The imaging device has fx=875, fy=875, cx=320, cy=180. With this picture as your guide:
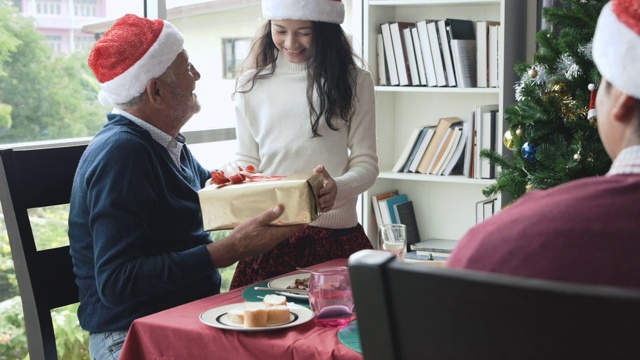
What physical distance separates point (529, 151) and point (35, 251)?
157 cm

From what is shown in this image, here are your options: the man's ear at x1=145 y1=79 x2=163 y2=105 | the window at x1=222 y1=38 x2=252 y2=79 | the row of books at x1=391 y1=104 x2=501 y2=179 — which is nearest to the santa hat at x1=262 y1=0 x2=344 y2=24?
the man's ear at x1=145 y1=79 x2=163 y2=105

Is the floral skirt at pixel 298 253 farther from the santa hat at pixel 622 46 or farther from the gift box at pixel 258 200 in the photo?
the santa hat at pixel 622 46

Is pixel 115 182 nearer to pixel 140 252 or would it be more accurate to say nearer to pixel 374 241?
pixel 140 252

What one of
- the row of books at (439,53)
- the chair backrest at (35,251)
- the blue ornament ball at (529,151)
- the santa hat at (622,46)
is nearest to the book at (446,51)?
the row of books at (439,53)

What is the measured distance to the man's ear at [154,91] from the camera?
214 centimetres

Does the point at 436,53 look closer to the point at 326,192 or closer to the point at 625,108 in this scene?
the point at 326,192

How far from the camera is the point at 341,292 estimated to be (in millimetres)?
1644

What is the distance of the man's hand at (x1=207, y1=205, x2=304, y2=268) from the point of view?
194cm

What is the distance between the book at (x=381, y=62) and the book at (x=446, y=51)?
288mm

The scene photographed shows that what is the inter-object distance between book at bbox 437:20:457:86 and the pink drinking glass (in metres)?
2.27

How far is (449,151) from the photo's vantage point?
12.7 ft

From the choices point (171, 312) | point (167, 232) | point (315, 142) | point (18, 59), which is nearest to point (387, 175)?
point (315, 142)

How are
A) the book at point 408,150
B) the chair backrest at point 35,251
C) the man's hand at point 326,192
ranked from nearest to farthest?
the chair backrest at point 35,251 → the man's hand at point 326,192 → the book at point 408,150

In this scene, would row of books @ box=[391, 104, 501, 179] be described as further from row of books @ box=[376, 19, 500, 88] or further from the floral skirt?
the floral skirt
